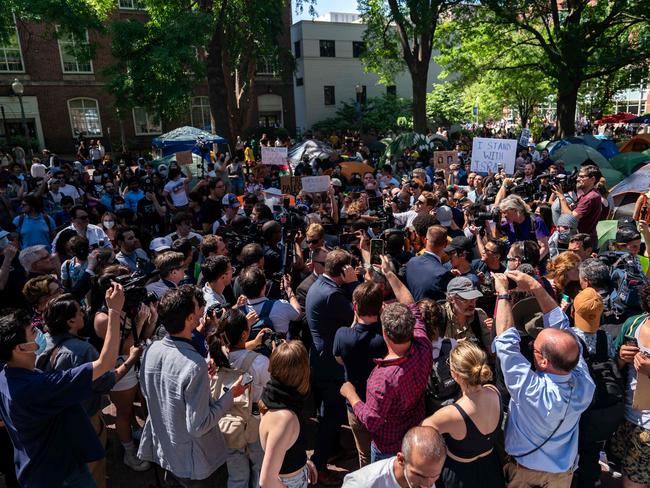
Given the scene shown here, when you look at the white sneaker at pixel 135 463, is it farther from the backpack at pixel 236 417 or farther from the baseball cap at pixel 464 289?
the baseball cap at pixel 464 289

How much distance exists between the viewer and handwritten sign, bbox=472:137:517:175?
9031 mm

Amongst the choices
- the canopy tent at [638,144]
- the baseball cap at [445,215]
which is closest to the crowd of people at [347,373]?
the baseball cap at [445,215]

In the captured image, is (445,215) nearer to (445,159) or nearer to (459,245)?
(459,245)

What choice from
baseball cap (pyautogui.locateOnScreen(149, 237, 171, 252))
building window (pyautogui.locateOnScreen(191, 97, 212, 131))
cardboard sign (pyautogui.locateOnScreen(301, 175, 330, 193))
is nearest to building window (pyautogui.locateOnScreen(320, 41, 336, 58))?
building window (pyautogui.locateOnScreen(191, 97, 212, 131))

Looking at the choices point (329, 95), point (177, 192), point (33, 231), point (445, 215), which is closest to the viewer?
point (445, 215)

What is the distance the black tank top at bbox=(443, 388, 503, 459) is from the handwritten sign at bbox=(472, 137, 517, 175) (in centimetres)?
738

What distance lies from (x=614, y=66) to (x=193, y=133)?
53.6ft

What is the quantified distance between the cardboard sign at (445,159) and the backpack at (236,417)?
9618 mm

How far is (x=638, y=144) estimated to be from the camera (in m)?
17.1

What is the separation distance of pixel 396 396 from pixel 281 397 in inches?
27.5

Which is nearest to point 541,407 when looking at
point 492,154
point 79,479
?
point 79,479

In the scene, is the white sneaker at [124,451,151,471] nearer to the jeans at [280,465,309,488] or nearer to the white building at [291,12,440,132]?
the jeans at [280,465,309,488]

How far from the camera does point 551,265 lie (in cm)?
441

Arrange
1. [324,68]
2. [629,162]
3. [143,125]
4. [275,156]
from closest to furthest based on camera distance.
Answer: [275,156]
[629,162]
[143,125]
[324,68]
